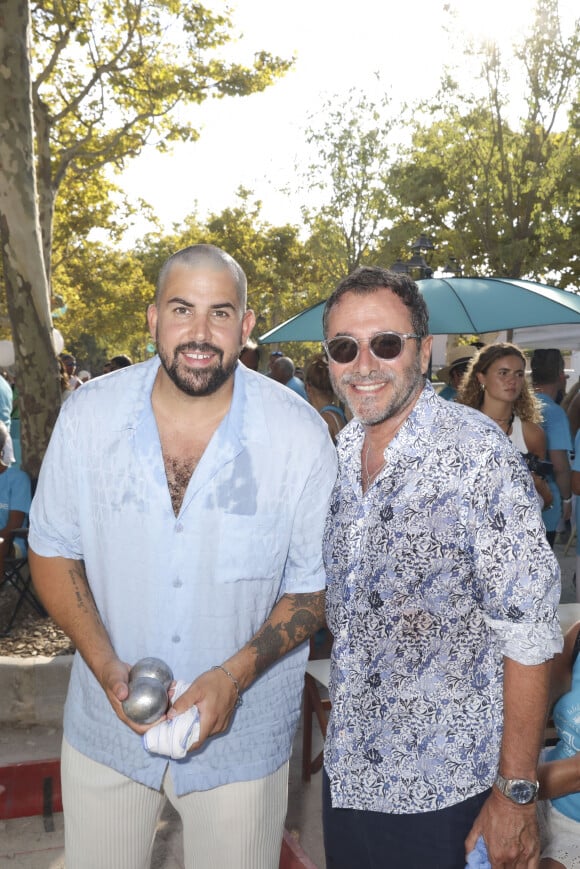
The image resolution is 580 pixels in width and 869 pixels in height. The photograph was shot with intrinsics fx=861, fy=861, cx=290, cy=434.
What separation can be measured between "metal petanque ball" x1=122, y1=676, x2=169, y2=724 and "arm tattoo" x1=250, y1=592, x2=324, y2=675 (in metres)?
0.31

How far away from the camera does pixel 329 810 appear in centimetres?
228

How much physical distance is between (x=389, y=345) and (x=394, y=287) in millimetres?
154

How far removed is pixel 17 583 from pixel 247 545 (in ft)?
15.9

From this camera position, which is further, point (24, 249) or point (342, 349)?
point (24, 249)

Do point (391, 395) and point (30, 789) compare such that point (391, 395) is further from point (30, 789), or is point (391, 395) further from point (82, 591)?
point (30, 789)

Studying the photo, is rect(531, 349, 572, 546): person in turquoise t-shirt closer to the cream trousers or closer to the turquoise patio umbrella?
the turquoise patio umbrella

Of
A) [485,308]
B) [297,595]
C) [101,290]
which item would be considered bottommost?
[297,595]

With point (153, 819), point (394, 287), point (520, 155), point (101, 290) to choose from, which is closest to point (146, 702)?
point (153, 819)

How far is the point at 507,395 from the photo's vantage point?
206 inches

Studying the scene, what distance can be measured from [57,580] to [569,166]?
64.0 ft

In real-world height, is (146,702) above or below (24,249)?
below

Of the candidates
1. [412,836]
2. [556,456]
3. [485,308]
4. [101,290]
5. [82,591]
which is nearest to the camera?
[412,836]

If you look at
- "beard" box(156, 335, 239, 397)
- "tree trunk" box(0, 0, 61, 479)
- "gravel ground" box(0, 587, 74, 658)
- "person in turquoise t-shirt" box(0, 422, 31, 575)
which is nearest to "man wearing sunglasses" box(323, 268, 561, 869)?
"beard" box(156, 335, 239, 397)

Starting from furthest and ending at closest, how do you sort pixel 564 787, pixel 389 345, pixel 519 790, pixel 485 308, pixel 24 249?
pixel 485 308 → pixel 24 249 → pixel 564 787 → pixel 389 345 → pixel 519 790
